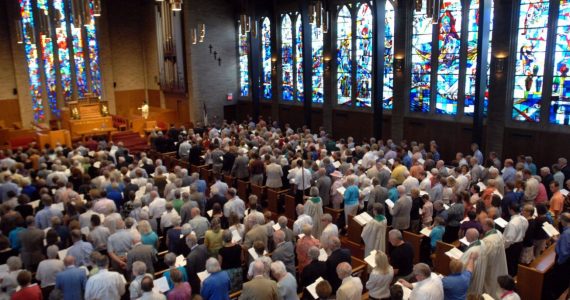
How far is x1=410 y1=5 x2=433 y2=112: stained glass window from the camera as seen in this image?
16688 mm

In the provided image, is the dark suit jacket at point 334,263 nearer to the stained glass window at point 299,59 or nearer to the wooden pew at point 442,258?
the wooden pew at point 442,258

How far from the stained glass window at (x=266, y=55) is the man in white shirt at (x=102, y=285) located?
732 inches

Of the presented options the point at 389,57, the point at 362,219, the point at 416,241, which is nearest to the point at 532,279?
the point at 416,241

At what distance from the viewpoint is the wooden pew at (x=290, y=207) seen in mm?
10977

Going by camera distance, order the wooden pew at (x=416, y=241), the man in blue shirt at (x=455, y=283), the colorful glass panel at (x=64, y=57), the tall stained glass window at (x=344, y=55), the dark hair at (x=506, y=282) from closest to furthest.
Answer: the dark hair at (x=506, y=282), the man in blue shirt at (x=455, y=283), the wooden pew at (x=416, y=241), the tall stained glass window at (x=344, y=55), the colorful glass panel at (x=64, y=57)

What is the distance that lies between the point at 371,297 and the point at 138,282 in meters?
3.07

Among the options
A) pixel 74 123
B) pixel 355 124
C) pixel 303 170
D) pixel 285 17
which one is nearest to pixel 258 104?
pixel 285 17

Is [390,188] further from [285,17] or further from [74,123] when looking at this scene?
[74,123]

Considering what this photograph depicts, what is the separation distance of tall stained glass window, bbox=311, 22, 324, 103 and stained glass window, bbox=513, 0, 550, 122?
8.71 meters

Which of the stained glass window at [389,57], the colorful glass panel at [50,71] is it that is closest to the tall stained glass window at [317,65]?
the stained glass window at [389,57]

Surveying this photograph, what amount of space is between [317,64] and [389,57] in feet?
13.3

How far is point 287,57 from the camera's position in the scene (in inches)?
894

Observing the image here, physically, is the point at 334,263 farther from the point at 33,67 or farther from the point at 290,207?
the point at 33,67

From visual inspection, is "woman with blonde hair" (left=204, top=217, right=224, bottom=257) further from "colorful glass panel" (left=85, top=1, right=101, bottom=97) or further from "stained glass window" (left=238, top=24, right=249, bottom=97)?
"colorful glass panel" (left=85, top=1, right=101, bottom=97)
